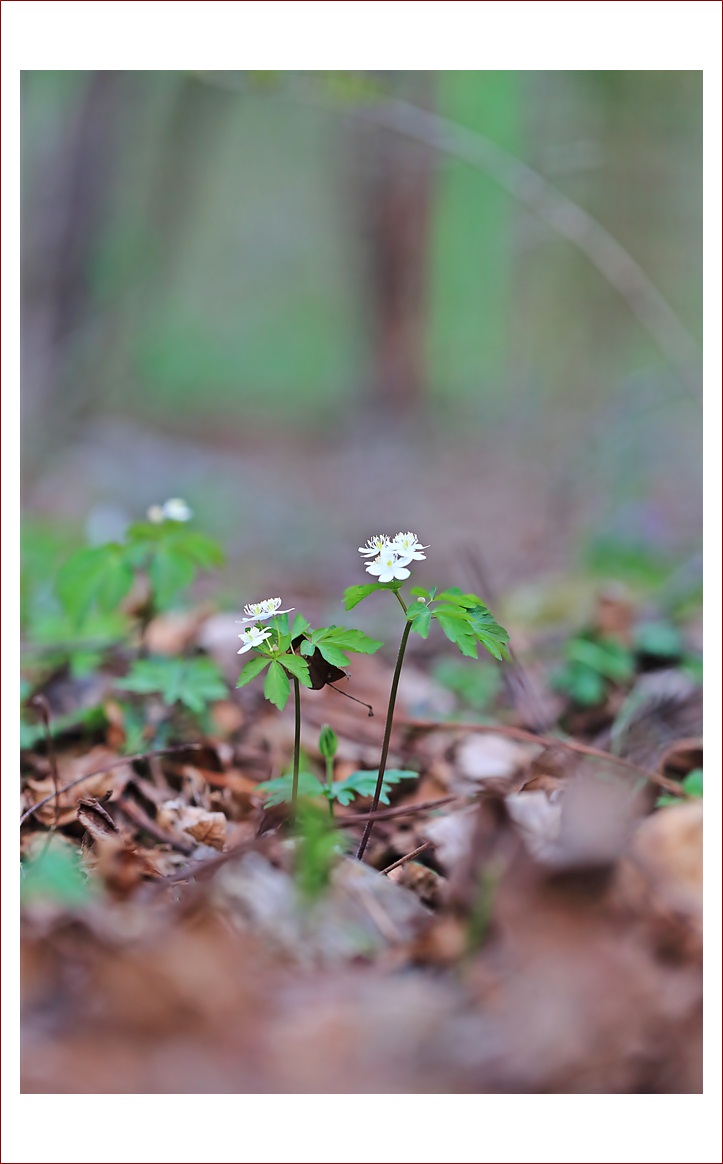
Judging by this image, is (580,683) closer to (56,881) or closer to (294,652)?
(294,652)

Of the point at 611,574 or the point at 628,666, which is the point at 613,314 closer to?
the point at 611,574

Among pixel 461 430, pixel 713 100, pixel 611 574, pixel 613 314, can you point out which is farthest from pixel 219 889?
pixel 461 430

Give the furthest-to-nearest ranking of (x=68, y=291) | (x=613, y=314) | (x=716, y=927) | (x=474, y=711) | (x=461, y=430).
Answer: (x=461, y=430) → (x=613, y=314) → (x=68, y=291) → (x=474, y=711) → (x=716, y=927)

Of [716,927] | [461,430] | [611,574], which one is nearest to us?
[716,927]

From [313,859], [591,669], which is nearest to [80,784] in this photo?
[313,859]

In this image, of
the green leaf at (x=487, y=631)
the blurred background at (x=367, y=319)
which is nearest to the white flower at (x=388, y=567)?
the green leaf at (x=487, y=631)

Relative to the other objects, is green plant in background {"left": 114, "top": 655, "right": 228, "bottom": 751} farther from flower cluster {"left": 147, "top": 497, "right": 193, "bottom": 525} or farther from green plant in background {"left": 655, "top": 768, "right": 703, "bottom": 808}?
green plant in background {"left": 655, "top": 768, "right": 703, "bottom": 808}

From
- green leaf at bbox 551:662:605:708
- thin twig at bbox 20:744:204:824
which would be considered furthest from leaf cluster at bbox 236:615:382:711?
green leaf at bbox 551:662:605:708
